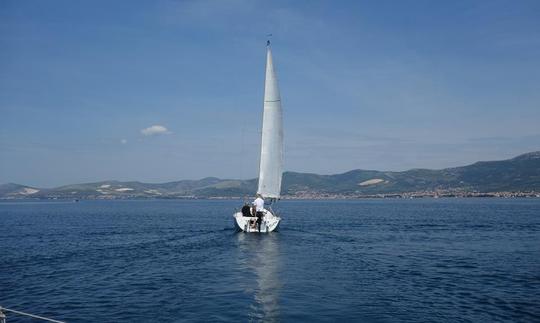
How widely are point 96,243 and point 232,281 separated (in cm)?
2488

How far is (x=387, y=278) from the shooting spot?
2781cm

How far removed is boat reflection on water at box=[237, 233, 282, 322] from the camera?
20.7m

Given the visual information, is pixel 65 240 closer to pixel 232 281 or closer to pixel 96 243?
pixel 96 243

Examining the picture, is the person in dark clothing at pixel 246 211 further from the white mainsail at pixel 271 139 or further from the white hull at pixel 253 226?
the white mainsail at pixel 271 139

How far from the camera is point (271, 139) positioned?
53.6 meters

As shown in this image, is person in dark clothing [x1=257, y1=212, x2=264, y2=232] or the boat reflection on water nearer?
the boat reflection on water

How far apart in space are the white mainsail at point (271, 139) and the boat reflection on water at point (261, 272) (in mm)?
7297

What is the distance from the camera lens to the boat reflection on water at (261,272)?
20.7m

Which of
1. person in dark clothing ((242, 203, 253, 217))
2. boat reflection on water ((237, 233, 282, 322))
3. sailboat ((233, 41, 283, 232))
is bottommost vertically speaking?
boat reflection on water ((237, 233, 282, 322))

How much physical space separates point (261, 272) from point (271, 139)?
26046mm

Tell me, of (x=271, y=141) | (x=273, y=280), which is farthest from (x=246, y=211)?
(x=273, y=280)

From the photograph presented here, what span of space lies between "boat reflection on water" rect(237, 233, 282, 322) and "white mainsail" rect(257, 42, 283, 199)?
23.9ft

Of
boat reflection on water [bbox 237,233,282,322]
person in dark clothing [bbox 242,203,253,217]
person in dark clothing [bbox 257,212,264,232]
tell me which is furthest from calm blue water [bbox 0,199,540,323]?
person in dark clothing [bbox 242,203,253,217]

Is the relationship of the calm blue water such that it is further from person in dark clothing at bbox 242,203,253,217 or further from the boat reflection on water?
person in dark clothing at bbox 242,203,253,217
